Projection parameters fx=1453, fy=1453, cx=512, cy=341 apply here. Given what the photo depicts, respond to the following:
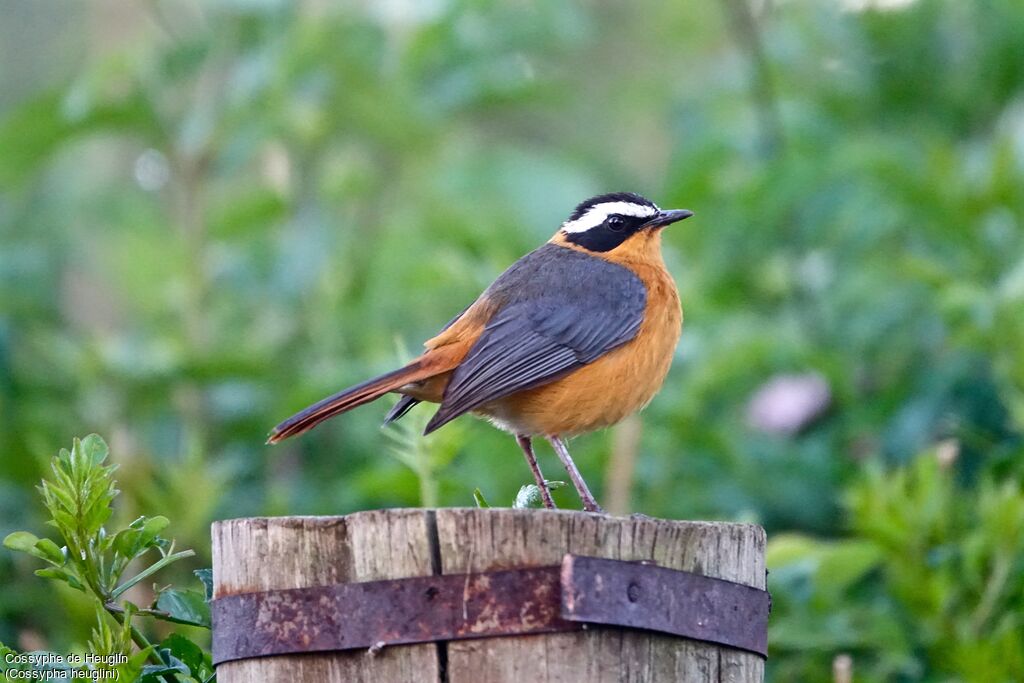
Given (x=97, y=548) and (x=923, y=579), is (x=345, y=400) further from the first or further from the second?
(x=923, y=579)

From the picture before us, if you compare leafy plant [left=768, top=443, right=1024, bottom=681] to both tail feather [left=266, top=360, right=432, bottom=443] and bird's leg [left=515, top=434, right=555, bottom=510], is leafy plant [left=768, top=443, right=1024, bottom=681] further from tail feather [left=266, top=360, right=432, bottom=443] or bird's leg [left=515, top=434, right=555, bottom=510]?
tail feather [left=266, top=360, right=432, bottom=443]

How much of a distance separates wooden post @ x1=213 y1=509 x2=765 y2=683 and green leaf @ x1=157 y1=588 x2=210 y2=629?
0.28 metres

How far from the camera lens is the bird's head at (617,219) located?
5887mm

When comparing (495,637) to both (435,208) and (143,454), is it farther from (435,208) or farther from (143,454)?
(435,208)

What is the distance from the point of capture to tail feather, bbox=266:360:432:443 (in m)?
4.50

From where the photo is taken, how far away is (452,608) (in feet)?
10.5

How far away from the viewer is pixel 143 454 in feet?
24.2

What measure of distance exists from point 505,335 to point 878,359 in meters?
3.50

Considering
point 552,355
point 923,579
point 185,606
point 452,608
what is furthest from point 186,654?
point 923,579

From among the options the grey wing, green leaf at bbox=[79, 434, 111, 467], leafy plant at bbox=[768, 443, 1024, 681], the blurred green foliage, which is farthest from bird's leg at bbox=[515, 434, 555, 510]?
green leaf at bbox=[79, 434, 111, 467]

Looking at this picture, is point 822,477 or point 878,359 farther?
point 878,359

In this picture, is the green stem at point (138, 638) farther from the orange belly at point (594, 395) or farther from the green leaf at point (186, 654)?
the orange belly at point (594, 395)

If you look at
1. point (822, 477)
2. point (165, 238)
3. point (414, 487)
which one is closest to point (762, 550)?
point (414, 487)

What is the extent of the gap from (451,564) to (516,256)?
15.6 feet
